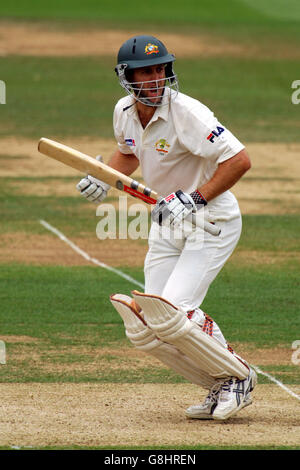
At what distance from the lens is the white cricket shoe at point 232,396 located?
5.89 m

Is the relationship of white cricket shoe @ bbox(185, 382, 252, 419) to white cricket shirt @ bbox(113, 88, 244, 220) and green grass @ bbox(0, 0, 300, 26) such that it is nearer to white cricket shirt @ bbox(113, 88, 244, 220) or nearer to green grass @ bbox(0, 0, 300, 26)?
white cricket shirt @ bbox(113, 88, 244, 220)

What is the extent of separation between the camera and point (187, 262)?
5.88m

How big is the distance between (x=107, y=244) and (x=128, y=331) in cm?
636

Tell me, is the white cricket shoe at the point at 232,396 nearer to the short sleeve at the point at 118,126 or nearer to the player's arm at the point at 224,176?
the player's arm at the point at 224,176

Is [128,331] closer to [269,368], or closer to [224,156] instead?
[224,156]

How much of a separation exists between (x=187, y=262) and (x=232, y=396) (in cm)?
83

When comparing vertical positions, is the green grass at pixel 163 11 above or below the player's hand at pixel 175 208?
below

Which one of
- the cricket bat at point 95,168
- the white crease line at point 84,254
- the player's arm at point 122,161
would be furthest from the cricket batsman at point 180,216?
the white crease line at point 84,254

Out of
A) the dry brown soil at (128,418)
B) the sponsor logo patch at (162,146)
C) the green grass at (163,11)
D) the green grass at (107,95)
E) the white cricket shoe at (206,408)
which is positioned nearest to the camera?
the dry brown soil at (128,418)

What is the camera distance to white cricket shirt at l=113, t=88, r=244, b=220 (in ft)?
19.0

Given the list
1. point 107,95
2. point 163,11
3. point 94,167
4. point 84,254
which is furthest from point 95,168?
point 163,11

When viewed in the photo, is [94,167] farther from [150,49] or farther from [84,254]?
[84,254]

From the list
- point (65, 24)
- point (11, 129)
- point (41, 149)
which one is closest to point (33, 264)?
point (41, 149)

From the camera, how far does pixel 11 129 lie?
807 inches
